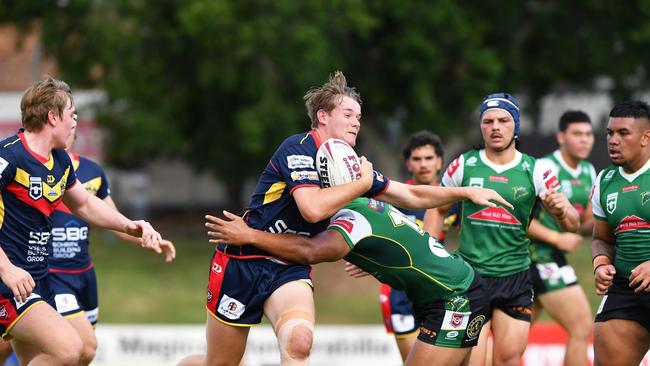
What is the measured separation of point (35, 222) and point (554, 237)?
447 cm

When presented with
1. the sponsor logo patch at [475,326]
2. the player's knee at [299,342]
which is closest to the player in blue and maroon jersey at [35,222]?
the player's knee at [299,342]

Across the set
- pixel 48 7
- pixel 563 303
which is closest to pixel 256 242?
pixel 563 303

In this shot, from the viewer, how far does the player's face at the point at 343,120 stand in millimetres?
6480

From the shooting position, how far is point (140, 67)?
18.5 m

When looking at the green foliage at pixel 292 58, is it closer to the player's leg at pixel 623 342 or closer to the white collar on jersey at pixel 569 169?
the white collar on jersey at pixel 569 169

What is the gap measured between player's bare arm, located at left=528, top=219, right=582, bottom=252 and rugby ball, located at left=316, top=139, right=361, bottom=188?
2872 millimetres

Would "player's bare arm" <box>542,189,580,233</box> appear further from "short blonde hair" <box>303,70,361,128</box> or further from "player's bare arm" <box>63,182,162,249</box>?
"player's bare arm" <box>63,182,162,249</box>

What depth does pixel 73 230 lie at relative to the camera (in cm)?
836

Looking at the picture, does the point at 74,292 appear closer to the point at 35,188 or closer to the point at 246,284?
the point at 35,188

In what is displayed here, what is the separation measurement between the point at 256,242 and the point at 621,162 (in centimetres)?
257

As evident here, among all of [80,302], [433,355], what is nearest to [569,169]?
[433,355]

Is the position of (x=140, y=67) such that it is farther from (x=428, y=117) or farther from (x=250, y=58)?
(x=428, y=117)

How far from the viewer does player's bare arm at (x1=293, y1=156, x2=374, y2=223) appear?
6074mm

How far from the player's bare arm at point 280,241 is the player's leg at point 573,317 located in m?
3.30
